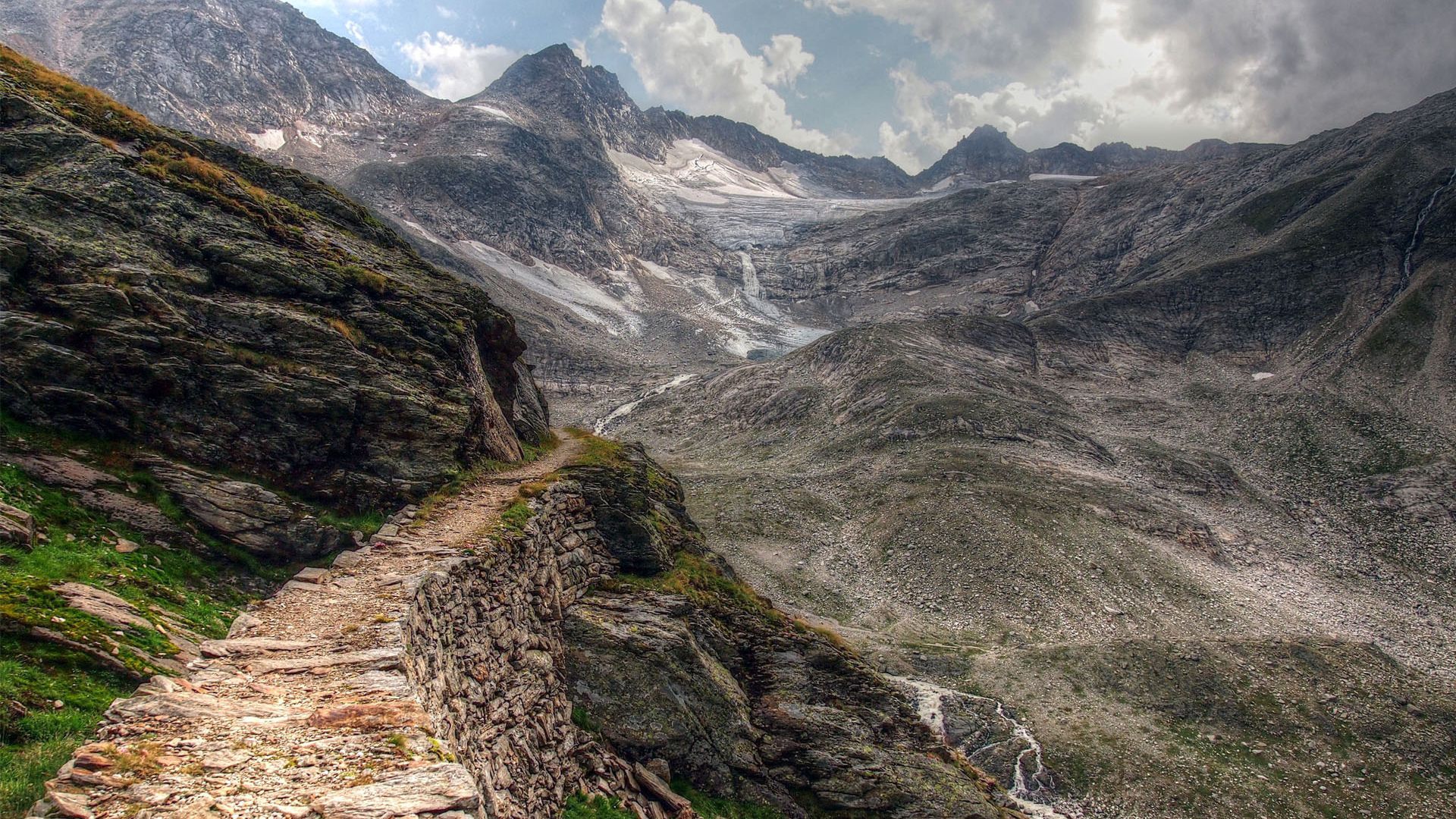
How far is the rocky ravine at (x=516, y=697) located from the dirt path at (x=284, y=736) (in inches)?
1.1

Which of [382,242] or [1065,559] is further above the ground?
[382,242]

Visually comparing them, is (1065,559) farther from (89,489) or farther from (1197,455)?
(89,489)

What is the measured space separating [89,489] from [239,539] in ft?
8.28

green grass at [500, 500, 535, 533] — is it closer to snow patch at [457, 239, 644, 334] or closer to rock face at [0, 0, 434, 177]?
snow patch at [457, 239, 644, 334]

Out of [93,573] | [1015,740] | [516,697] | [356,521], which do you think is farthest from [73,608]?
[1015,740]

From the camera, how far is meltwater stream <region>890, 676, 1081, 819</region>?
28.4 metres

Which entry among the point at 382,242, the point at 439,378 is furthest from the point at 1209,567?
the point at 382,242

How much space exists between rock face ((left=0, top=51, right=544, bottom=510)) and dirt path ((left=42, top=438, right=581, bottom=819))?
4421 mm

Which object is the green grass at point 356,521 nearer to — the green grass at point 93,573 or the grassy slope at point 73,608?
the grassy slope at point 73,608

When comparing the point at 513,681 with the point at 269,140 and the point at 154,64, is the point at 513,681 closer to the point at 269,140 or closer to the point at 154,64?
the point at 269,140

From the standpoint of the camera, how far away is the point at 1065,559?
47531mm

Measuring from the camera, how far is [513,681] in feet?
46.5

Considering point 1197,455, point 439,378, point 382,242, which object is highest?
point 1197,455

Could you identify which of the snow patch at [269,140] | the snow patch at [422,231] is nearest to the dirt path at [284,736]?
the snow patch at [422,231]
